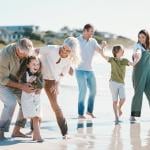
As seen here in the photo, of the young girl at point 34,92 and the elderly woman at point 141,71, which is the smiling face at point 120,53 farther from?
the young girl at point 34,92

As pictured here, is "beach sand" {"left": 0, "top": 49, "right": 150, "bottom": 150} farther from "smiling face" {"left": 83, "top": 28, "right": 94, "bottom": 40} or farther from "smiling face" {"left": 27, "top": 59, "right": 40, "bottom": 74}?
"smiling face" {"left": 83, "top": 28, "right": 94, "bottom": 40}

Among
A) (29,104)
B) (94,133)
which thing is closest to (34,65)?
(29,104)

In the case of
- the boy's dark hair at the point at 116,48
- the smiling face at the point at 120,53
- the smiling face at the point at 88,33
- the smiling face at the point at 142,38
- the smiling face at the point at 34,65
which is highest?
the smiling face at the point at 88,33

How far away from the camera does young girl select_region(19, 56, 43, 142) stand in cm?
875

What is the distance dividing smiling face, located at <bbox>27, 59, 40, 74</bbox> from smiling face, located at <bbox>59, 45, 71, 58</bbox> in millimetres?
463

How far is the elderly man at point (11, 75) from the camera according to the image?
8.52 m

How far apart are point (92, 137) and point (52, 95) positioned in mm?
919

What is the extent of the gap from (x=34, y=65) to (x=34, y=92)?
0.37m

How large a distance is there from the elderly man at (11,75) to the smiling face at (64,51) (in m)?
0.60

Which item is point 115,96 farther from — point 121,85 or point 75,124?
point 75,124

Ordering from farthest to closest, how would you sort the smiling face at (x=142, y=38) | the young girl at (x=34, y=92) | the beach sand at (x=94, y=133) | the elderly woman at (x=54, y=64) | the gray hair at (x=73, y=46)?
the smiling face at (x=142, y=38) → the elderly woman at (x=54, y=64) → the gray hair at (x=73, y=46) → the young girl at (x=34, y=92) → the beach sand at (x=94, y=133)

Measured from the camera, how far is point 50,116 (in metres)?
11.9

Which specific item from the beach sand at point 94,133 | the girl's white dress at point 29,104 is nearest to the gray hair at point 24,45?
the girl's white dress at point 29,104

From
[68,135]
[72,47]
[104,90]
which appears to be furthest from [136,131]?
[104,90]
